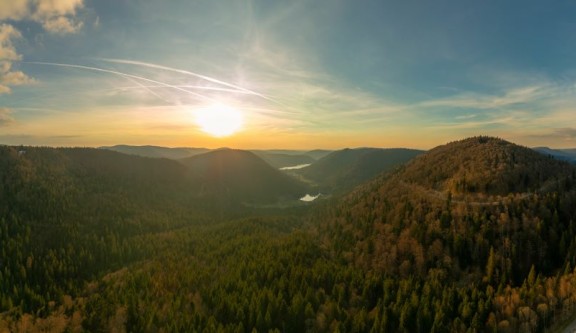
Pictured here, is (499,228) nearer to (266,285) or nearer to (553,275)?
(553,275)

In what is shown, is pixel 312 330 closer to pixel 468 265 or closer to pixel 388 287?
pixel 388 287

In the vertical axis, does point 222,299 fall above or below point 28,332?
above

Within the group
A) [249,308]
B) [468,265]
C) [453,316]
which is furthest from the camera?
[468,265]

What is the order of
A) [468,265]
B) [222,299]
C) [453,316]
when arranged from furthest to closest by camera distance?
[468,265], [222,299], [453,316]

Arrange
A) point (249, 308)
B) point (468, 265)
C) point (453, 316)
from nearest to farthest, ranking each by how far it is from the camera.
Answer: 1. point (453, 316)
2. point (249, 308)
3. point (468, 265)

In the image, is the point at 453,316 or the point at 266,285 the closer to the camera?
the point at 453,316

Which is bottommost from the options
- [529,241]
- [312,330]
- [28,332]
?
[28,332]

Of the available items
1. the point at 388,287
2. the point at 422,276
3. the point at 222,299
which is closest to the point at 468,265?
the point at 422,276

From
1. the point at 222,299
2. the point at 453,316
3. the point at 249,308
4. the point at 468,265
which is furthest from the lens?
the point at 468,265

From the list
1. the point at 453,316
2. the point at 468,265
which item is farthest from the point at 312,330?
the point at 468,265
